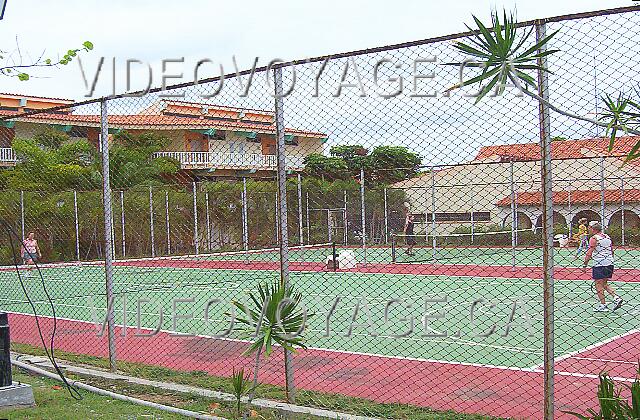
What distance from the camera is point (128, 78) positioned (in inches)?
310

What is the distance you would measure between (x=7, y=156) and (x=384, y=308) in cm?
2290

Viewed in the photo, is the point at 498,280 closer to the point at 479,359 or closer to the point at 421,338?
the point at 421,338

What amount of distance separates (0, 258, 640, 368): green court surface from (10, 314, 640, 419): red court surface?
1.37 ft

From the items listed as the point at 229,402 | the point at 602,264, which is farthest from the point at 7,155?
the point at 229,402

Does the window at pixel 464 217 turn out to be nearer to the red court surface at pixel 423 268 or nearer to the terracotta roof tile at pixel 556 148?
the red court surface at pixel 423 268

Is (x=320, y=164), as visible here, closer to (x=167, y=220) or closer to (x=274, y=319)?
(x=274, y=319)

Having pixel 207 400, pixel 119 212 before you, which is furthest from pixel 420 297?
pixel 119 212

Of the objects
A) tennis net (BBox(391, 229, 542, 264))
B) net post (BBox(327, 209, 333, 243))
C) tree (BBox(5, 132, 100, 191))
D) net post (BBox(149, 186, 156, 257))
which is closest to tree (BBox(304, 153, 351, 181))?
net post (BBox(327, 209, 333, 243))

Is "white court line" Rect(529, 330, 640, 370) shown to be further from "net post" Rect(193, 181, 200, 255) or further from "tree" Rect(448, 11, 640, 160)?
"net post" Rect(193, 181, 200, 255)

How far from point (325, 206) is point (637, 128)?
74.1ft

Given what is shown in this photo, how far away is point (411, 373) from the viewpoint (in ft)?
27.3

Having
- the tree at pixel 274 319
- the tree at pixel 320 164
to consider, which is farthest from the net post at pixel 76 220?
the tree at pixel 274 319

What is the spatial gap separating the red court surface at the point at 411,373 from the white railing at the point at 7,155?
22357mm

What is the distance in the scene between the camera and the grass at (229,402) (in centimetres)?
635
